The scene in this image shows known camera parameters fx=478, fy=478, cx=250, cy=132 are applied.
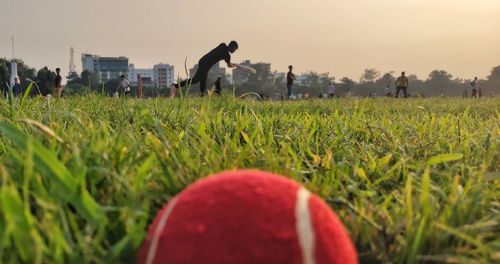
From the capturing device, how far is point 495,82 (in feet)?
545

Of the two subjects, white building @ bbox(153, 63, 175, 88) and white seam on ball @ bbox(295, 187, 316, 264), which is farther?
white building @ bbox(153, 63, 175, 88)

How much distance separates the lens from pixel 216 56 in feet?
39.9

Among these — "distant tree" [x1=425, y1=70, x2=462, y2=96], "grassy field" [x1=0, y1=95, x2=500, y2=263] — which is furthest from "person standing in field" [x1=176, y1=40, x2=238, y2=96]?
"distant tree" [x1=425, y1=70, x2=462, y2=96]

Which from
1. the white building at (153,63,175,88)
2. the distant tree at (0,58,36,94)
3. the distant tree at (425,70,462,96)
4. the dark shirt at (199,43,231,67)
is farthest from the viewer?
the distant tree at (425,70,462,96)

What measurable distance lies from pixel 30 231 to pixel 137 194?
321mm

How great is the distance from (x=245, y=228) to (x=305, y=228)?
14 cm

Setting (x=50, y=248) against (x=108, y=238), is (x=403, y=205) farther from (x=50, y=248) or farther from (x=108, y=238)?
(x=50, y=248)

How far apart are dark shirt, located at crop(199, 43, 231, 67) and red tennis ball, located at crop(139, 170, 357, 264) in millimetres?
10674

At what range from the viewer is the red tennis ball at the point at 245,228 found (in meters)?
0.97

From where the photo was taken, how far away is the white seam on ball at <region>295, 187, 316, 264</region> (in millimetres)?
995

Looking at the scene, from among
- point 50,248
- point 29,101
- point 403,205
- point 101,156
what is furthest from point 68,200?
point 29,101

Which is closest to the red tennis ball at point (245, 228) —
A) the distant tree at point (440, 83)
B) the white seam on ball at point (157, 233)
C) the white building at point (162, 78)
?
the white seam on ball at point (157, 233)

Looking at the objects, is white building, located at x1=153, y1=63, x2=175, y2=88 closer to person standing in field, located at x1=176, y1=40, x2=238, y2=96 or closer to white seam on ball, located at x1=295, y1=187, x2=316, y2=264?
person standing in field, located at x1=176, y1=40, x2=238, y2=96

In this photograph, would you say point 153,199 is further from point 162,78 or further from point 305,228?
point 162,78
